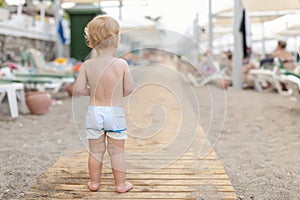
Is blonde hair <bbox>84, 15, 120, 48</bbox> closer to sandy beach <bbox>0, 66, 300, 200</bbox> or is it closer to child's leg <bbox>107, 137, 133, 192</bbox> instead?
child's leg <bbox>107, 137, 133, 192</bbox>

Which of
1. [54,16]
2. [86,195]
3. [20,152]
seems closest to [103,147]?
[86,195]

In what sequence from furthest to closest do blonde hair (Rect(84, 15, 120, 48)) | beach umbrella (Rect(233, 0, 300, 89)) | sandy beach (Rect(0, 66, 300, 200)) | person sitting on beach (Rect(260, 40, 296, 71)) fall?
beach umbrella (Rect(233, 0, 300, 89)), person sitting on beach (Rect(260, 40, 296, 71)), sandy beach (Rect(0, 66, 300, 200)), blonde hair (Rect(84, 15, 120, 48))

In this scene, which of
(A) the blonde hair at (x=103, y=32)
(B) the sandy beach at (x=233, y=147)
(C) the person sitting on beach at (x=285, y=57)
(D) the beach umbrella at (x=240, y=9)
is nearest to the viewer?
(A) the blonde hair at (x=103, y=32)

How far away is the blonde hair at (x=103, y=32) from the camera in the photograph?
2.11m

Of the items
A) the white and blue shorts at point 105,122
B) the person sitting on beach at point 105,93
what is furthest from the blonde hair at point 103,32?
the white and blue shorts at point 105,122

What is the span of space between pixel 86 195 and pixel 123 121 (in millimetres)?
436

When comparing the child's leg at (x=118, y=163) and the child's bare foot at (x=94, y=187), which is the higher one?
the child's leg at (x=118, y=163)

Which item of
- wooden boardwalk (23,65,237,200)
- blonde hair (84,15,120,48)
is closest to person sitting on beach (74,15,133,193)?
blonde hair (84,15,120,48)

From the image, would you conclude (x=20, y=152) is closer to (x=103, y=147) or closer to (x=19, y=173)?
(x=19, y=173)

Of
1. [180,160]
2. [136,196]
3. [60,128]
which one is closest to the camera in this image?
[136,196]

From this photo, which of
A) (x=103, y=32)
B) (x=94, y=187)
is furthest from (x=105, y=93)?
(x=94, y=187)

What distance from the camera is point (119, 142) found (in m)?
2.17

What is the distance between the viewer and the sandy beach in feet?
7.92

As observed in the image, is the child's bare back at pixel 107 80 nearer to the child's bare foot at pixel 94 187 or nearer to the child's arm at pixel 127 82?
the child's arm at pixel 127 82
